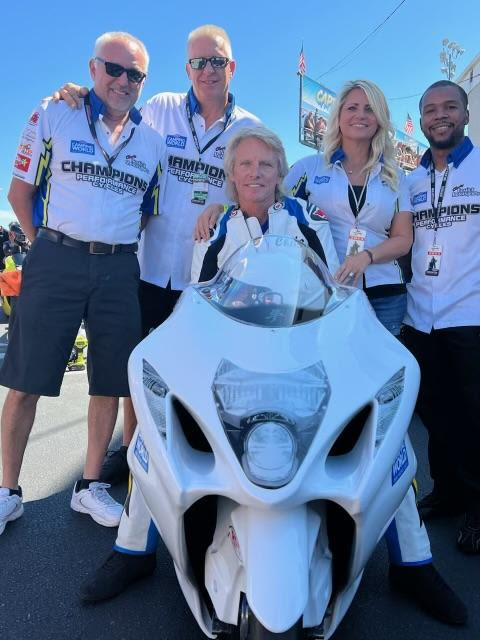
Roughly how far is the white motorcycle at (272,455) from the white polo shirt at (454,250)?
1.35m

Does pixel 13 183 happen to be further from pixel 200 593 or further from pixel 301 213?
pixel 200 593

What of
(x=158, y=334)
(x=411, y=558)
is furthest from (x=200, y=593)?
(x=411, y=558)

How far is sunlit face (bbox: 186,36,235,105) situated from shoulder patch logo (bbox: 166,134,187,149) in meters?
0.28

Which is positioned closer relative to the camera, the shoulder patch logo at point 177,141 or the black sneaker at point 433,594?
the black sneaker at point 433,594

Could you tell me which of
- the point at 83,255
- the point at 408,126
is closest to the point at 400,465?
the point at 83,255

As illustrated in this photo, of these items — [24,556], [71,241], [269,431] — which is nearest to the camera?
[269,431]

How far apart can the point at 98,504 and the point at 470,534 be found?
78.0 inches

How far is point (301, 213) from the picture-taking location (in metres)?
2.85

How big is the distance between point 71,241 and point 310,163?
1485mm

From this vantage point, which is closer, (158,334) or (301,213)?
(158,334)

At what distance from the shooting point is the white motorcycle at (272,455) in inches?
54.6

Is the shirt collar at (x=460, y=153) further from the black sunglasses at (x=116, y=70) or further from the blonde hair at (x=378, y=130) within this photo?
the black sunglasses at (x=116, y=70)

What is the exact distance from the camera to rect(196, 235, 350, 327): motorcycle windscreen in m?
1.84

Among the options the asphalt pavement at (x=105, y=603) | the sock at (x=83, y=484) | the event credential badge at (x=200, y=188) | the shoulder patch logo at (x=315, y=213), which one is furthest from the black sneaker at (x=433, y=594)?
the event credential badge at (x=200, y=188)
